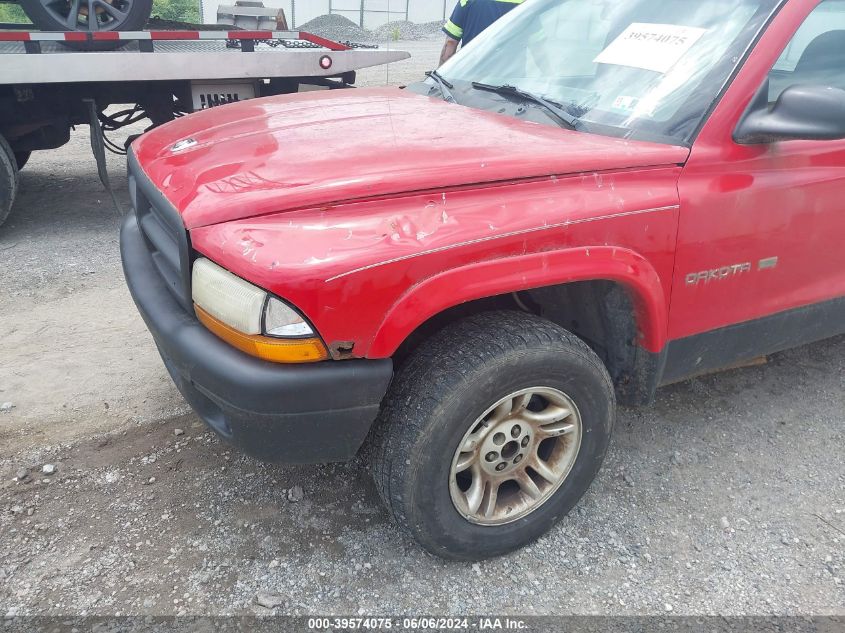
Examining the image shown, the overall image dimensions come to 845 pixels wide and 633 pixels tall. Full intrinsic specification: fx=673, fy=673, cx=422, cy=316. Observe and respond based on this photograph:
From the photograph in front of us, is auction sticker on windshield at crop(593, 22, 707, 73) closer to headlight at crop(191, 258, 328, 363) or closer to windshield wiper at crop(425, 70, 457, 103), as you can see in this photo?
windshield wiper at crop(425, 70, 457, 103)

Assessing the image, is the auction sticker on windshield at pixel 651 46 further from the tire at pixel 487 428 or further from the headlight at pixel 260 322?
the headlight at pixel 260 322

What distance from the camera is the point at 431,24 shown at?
29.0 metres

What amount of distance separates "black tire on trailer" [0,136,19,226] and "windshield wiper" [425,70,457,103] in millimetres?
3377

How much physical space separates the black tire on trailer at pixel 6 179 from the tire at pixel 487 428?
4.16 meters

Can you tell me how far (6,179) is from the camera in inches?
191

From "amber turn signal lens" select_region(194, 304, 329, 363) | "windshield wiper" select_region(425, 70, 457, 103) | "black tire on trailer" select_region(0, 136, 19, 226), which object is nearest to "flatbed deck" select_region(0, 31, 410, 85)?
Answer: "black tire on trailer" select_region(0, 136, 19, 226)

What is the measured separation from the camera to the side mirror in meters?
2.04

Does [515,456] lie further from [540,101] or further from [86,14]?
[86,14]

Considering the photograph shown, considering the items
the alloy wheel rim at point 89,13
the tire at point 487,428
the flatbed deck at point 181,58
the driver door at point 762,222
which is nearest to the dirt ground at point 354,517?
the tire at point 487,428

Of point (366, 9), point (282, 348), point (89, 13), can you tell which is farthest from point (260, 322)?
point (366, 9)

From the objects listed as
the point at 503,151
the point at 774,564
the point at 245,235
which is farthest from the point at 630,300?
the point at 245,235

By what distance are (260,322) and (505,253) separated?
2.27ft

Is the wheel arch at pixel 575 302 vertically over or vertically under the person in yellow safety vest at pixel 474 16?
under

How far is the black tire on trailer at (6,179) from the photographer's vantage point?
15.8 feet
